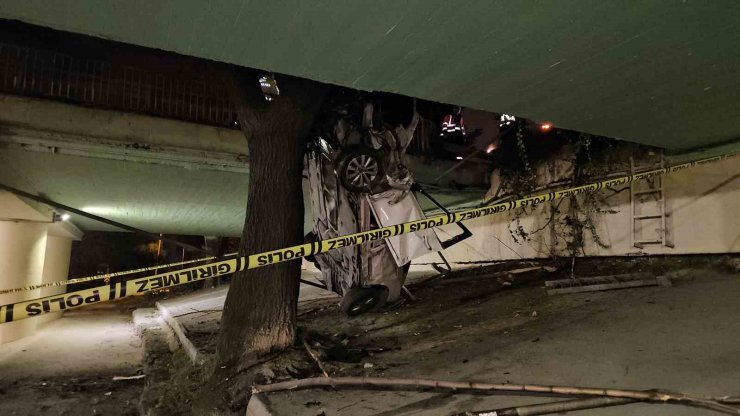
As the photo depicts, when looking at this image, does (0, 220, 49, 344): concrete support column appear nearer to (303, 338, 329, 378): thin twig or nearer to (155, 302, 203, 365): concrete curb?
(155, 302, 203, 365): concrete curb

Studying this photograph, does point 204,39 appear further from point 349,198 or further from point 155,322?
point 155,322

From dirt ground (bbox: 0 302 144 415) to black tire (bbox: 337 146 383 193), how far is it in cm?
354

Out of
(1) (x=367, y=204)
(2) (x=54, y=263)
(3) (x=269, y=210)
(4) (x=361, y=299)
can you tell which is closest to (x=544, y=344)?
(4) (x=361, y=299)

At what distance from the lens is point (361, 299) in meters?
5.43

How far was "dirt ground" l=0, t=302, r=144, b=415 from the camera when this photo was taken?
460 cm

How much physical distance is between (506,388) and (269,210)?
281 centimetres

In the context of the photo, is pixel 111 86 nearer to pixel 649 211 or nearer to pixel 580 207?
pixel 580 207

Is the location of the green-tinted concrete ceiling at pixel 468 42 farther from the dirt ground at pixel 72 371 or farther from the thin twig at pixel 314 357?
the dirt ground at pixel 72 371

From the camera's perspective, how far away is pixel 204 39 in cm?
264

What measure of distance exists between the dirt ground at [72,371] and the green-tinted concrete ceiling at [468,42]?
3947 mm

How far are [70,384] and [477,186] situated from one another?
7885 mm

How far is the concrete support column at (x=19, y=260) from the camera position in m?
7.79

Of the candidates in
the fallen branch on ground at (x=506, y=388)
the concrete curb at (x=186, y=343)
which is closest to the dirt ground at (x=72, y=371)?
the concrete curb at (x=186, y=343)

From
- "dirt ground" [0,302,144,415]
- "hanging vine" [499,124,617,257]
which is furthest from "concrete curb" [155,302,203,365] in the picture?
"hanging vine" [499,124,617,257]
